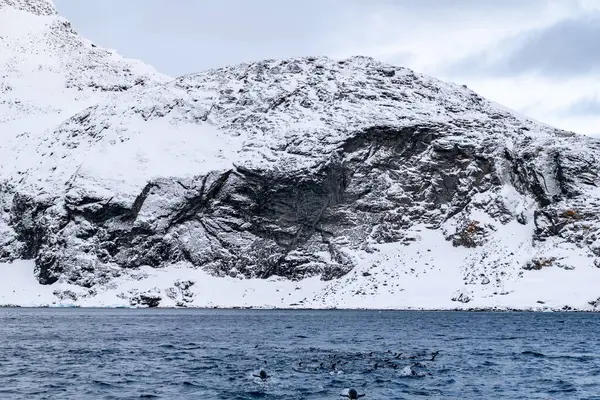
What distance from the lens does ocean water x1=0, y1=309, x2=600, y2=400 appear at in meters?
40.2

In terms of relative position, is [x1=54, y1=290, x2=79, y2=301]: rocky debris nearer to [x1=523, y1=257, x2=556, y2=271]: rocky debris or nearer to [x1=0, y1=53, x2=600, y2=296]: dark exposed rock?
[x1=0, y1=53, x2=600, y2=296]: dark exposed rock

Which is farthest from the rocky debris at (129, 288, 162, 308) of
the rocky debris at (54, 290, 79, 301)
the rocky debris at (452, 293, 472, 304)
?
the rocky debris at (452, 293, 472, 304)

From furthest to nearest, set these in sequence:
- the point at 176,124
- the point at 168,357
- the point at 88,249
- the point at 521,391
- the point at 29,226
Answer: the point at 176,124 → the point at 29,226 → the point at 88,249 → the point at 168,357 → the point at 521,391

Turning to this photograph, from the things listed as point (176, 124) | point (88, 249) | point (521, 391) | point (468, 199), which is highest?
point (176, 124)

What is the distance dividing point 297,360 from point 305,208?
97.5m

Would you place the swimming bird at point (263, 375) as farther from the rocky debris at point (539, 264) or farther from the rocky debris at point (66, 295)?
the rocky debris at point (66, 295)

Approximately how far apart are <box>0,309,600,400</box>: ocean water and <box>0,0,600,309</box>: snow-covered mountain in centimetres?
4602

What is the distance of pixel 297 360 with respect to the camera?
52938mm

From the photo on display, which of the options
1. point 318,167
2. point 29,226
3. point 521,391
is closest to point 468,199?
point 318,167

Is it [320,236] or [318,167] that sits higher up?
[318,167]

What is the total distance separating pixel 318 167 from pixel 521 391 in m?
112

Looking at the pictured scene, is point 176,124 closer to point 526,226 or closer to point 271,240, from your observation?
point 271,240

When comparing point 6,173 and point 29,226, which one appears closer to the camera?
point 29,226

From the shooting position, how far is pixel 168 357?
178ft
